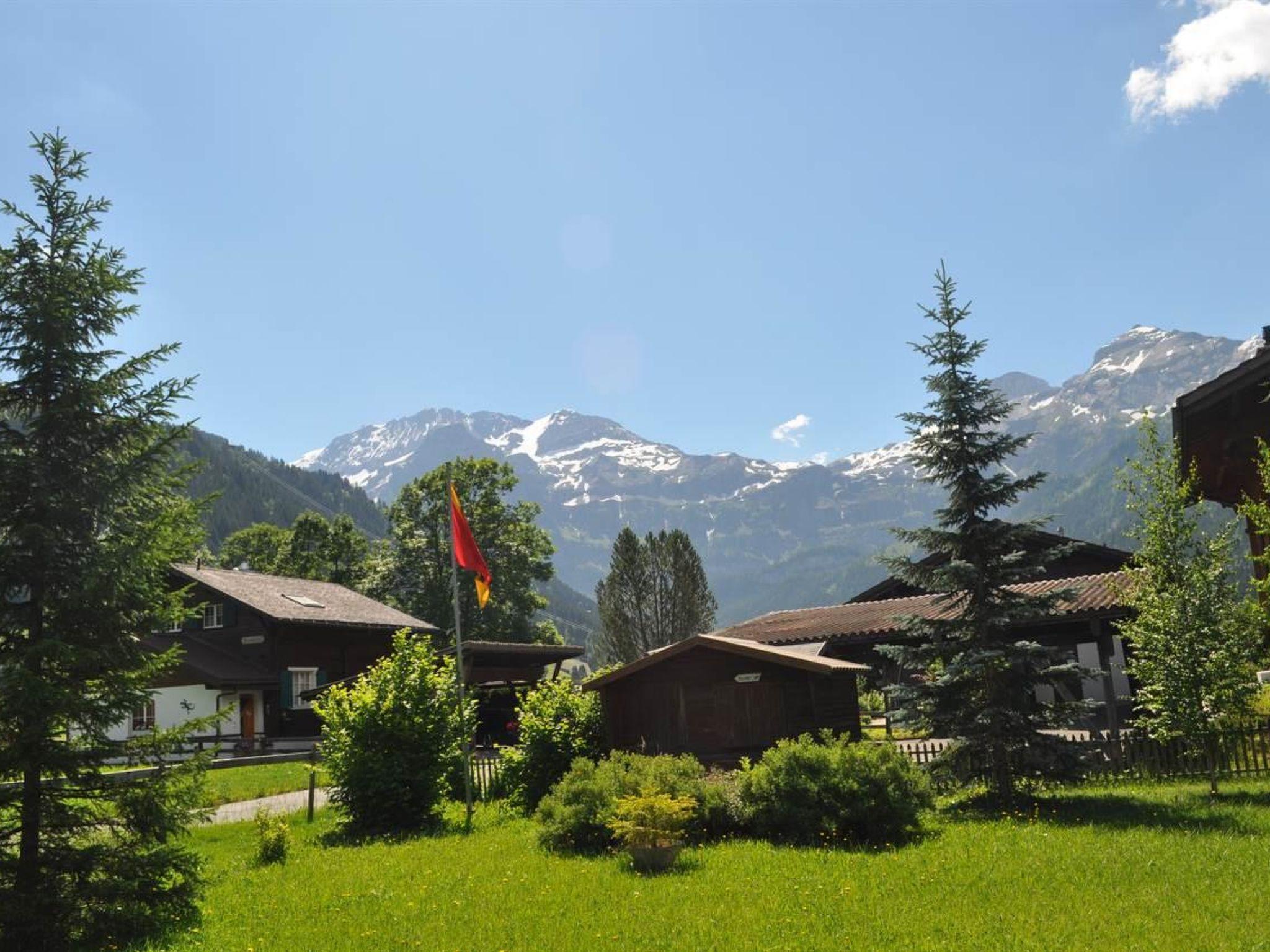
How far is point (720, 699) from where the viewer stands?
20688mm

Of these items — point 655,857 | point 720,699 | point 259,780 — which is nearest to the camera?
point 655,857

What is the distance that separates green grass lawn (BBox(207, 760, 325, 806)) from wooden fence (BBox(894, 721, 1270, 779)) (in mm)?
17196

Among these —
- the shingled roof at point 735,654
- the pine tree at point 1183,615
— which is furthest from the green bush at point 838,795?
the pine tree at point 1183,615

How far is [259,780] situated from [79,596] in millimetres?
18041

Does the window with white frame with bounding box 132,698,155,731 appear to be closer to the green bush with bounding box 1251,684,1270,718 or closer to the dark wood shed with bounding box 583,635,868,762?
the dark wood shed with bounding box 583,635,868,762

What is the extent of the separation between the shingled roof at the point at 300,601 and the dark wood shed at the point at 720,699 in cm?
1984

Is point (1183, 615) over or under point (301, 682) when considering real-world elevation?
over

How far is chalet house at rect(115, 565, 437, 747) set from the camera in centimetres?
3575

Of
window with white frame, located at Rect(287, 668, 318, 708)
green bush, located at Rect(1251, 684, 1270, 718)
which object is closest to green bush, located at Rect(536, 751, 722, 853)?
green bush, located at Rect(1251, 684, 1270, 718)

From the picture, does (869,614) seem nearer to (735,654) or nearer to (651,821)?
(735,654)

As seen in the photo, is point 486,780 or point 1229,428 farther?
point 486,780

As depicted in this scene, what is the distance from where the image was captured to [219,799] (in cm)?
2253

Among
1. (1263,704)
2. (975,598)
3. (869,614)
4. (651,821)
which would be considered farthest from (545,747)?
(869,614)

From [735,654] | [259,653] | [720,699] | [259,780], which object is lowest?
[259,780]
